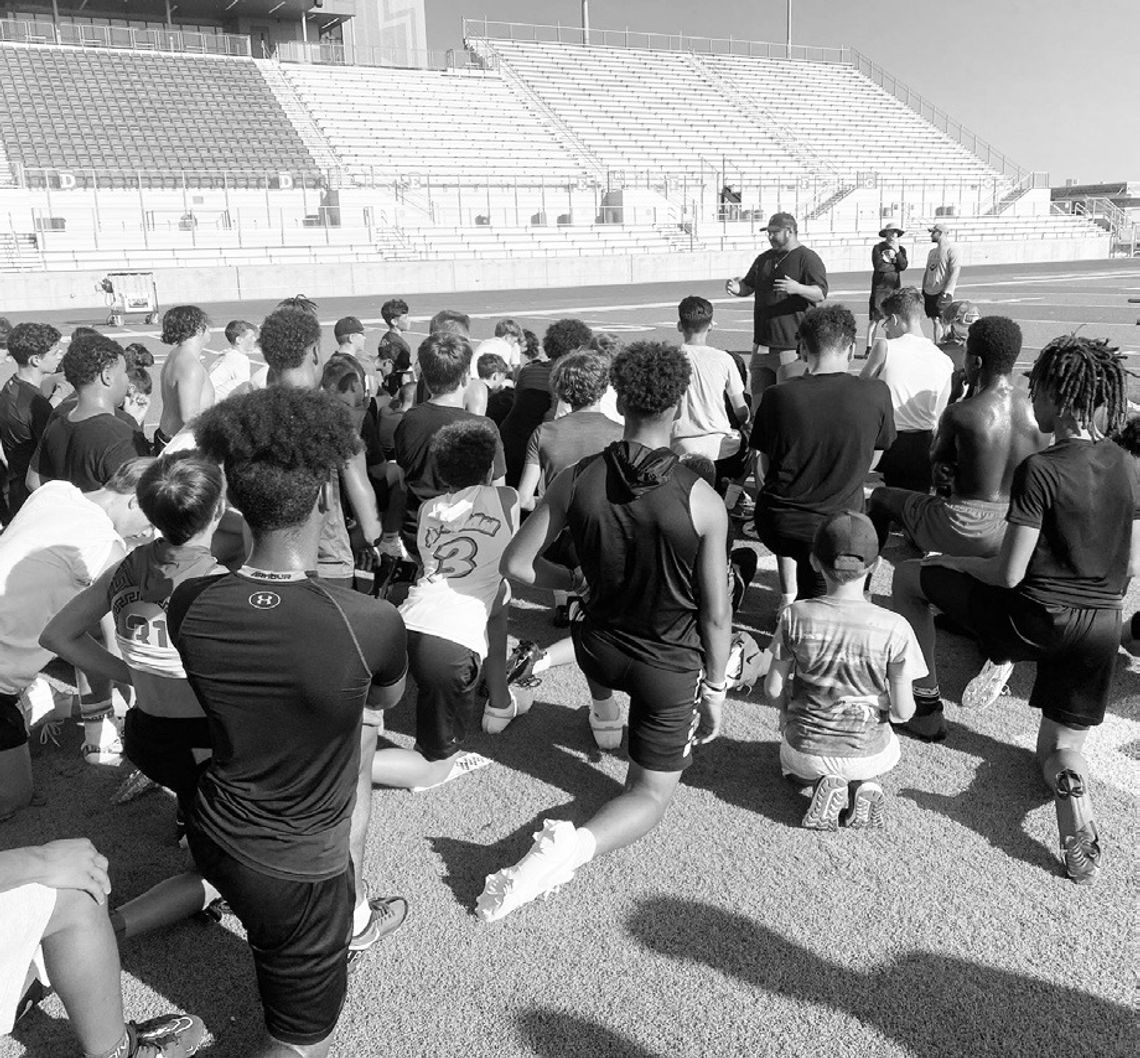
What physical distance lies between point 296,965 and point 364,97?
154 ft

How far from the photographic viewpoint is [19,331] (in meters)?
5.93

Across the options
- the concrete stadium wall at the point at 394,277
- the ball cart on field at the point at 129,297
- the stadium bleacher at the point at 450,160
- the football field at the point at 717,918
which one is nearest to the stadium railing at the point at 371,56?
the stadium bleacher at the point at 450,160

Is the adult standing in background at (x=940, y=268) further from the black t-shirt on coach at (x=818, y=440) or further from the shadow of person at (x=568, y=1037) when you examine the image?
the shadow of person at (x=568, y=1037)

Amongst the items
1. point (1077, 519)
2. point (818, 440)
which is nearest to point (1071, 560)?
point (1077, 519)

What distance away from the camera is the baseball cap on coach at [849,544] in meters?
3.46

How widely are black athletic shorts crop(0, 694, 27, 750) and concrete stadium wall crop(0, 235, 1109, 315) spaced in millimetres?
26643

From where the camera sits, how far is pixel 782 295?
823 centimetres

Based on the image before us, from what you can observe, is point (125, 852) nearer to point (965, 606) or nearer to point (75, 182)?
point (965, 606)

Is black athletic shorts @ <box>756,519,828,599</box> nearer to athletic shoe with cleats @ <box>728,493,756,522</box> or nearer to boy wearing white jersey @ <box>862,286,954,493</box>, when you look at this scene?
boy wearing white jersey @ <box>862,286,954,493</box>

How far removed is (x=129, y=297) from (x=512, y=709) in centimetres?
2243

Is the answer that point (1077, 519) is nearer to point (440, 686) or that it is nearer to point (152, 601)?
point (440, 686)

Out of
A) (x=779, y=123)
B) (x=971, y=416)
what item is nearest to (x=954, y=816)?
(x=971, y=416)

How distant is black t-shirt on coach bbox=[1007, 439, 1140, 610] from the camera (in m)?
3.36

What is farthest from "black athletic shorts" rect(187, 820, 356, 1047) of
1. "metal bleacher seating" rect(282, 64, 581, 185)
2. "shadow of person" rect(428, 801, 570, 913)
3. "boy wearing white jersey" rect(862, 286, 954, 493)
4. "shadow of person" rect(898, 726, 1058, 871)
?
"metal bleacher seating" rect(282, 64, 581, 185)
